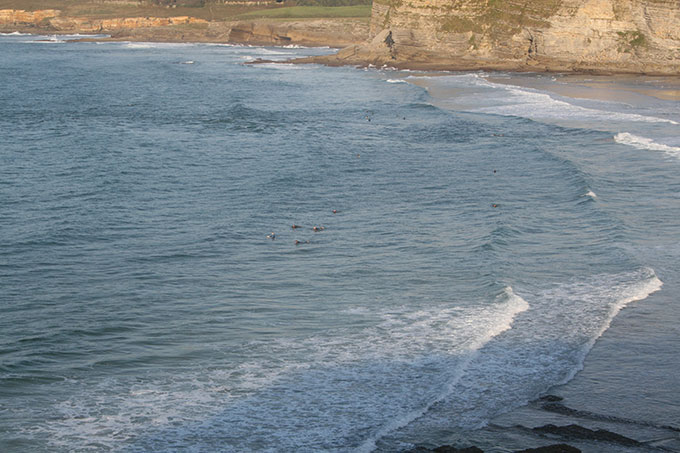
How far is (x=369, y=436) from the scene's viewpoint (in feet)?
36.9

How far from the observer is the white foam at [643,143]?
1341 inches

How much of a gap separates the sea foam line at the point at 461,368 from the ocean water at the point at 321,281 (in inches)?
1.8

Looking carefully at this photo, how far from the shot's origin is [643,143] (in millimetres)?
36219

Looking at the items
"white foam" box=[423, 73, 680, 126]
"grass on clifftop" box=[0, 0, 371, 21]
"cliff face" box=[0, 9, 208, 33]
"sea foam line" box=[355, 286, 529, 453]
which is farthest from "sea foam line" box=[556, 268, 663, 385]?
"cliff face" box=[0, 9, 208, 33]

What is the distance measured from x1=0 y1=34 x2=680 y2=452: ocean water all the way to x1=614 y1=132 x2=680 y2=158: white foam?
0.22m

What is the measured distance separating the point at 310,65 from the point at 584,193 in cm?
7005

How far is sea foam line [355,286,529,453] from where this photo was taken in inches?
441

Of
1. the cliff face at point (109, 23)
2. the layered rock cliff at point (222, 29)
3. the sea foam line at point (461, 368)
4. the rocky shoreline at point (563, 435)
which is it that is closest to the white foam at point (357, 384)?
the sea foam line at point (461, 368)

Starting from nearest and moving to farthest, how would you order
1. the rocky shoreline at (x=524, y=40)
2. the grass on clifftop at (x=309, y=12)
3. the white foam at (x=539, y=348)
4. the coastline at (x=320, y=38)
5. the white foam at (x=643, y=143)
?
the white foam at (x=539, y=348)
the white foam at (x=643, y=143)
the rocky shoreline at (x=524, y=40)
the coastline at (x=320, y=38)
the grass on clifftop at (x=309, y=12)

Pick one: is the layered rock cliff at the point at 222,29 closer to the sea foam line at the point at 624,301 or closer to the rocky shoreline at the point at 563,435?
the sea foam line at the point at 624,301

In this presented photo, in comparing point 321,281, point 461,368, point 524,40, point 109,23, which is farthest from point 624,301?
point 109,23

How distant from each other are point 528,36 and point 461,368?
69.7 meters

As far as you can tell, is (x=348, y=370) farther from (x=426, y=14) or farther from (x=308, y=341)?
(x=426, y=14)

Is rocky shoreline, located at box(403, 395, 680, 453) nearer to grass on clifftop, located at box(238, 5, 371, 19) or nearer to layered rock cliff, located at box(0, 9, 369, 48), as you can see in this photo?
layered rock cliff, located at box(0, 9, 369, 48)
